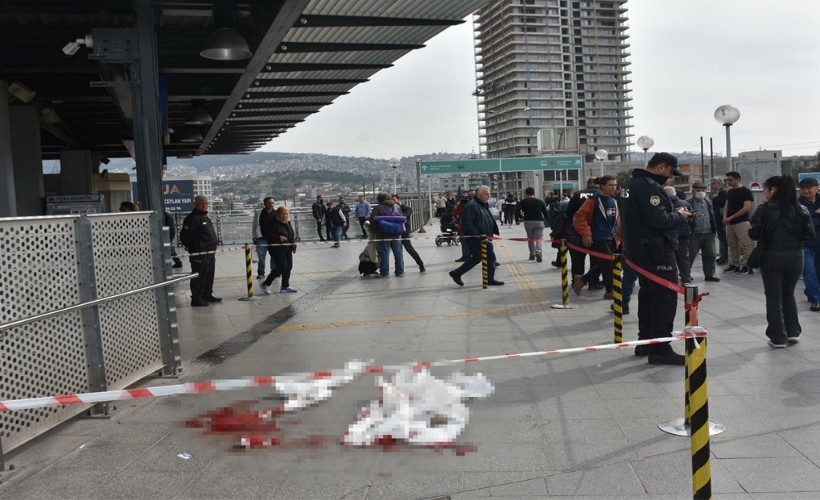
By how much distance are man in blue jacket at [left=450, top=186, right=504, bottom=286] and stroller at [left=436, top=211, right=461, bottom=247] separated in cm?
871

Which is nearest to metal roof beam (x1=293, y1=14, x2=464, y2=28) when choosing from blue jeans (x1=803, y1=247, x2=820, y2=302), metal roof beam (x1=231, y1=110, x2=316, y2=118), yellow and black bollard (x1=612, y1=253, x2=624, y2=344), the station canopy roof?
the station canopy roof

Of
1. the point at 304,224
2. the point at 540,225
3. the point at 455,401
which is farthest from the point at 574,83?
the point at 455,401

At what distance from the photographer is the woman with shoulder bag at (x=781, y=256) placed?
7.20m

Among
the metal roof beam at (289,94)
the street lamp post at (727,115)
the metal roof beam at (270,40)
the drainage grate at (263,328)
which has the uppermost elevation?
the metal roof beam at (289,94)

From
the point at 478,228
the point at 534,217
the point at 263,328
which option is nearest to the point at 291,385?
the point at 263,328

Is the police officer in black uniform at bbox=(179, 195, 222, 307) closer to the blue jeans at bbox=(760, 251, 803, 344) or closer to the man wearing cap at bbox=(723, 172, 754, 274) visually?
the blue jeans at bbox=(760, 251, 803, 344)

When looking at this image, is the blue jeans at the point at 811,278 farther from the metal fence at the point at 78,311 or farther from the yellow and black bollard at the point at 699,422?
the metal fence at the point at 78,311

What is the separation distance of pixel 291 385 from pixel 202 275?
7.19 metres

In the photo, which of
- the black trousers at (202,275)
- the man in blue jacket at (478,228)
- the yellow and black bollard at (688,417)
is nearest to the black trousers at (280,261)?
the black trousers at (202,275)

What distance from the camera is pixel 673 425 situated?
498 centimetres

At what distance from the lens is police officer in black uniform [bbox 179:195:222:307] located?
12.0 metres

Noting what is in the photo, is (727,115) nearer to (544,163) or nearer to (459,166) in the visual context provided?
(459,166)

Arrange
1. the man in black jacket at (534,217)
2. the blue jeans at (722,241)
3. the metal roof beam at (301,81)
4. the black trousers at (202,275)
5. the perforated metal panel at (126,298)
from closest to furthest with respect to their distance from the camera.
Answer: the perforated metal panel at (126,298) < the black trousers at (202,275) < the blue jeans at (722,241) < the metal roof beam at (301,81) < the man in black jacket at (534,217)

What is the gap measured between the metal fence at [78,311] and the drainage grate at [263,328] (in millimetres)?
884
